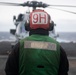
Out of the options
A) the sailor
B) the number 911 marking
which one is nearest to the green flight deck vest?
the sailor

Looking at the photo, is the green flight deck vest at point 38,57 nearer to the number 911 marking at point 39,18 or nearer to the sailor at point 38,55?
the sailor at point 38,55

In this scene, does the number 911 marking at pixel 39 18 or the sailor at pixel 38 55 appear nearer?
the sailor at pixel 38 55

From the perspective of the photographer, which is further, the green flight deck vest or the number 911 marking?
the number 911 marking

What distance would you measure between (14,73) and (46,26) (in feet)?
2.24

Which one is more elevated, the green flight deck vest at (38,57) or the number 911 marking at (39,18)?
the number 911 marking at (39,18)

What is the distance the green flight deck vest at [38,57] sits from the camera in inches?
130

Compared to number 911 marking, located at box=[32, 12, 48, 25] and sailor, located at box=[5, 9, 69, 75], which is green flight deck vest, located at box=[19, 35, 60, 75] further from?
number 911 marking, located at box=[32, 12, 48, 25]

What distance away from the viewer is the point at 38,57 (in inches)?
130

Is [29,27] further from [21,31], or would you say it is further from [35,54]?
[21,31]

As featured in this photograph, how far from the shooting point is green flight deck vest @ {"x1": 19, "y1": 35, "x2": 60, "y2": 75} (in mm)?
3305

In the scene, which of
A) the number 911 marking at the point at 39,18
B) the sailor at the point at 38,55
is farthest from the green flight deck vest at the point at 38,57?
the number 911 marking at the point at 39,18

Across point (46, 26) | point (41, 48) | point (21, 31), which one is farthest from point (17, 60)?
point (21, 31)

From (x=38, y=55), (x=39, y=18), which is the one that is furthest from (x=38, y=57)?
(x=39, y=18)

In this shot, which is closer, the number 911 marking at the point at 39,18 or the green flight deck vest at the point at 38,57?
the green flight deck vest at the point at 38,57
